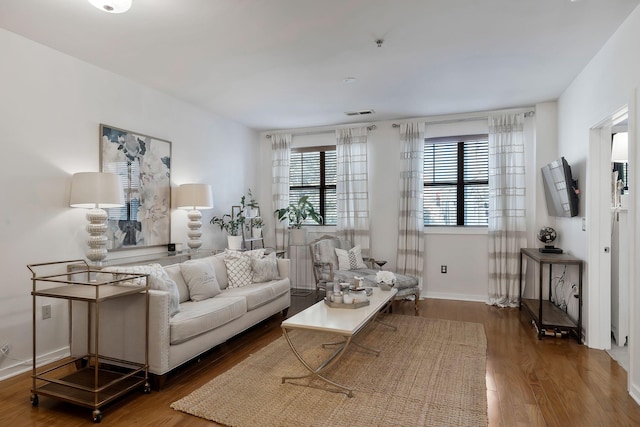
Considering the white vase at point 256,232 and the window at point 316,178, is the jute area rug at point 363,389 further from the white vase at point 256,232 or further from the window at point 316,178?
the window at point 316,178

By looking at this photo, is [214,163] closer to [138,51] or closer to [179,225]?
[179,225]

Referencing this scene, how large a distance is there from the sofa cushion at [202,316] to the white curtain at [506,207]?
11.3 feet

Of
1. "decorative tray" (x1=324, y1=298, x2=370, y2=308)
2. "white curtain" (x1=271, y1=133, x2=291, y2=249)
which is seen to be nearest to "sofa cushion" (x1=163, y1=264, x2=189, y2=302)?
"decorative tray" (x1=324, y1=298, x2=370, y2=308)

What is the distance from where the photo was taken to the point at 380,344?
3.56 metres

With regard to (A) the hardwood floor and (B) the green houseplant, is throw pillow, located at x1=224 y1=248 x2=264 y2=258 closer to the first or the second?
(A) the hardwood floor

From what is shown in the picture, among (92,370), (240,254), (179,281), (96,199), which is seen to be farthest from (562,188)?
(92,370)

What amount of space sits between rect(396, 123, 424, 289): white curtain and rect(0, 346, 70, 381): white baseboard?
4.08 meters

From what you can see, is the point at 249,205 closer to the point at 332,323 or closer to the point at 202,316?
the point at 202,316

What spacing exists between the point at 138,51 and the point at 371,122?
343 cm

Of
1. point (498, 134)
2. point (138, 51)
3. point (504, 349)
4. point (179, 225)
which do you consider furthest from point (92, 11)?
point (498, 134)

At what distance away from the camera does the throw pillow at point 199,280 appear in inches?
141

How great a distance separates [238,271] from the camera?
426 cm

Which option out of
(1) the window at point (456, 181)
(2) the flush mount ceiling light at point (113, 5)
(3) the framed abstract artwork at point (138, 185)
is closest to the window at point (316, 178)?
(1) the window at point (456, 181)

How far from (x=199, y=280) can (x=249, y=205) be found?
2.22m
